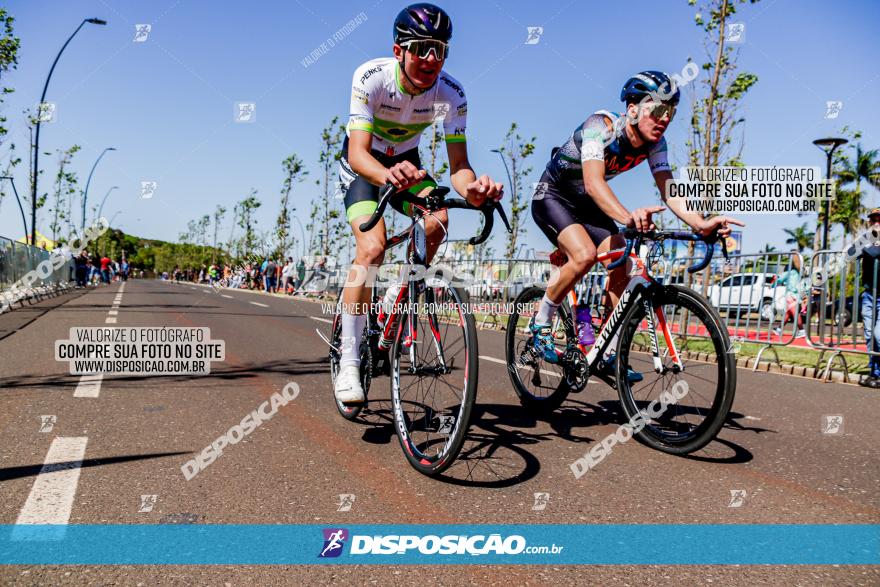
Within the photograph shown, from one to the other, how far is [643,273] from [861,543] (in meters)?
1.84

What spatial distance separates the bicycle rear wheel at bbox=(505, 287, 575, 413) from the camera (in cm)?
442

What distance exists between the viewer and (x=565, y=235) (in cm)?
427

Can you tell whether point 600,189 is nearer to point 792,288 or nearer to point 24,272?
point 792,288

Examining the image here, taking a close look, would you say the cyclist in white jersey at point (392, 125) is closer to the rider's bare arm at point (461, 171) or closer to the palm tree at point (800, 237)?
the rider's bare arm at point (461, 171)

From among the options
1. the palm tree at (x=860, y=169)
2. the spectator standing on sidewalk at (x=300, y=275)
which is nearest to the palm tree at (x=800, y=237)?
the palm tree at (x=860, y=169)

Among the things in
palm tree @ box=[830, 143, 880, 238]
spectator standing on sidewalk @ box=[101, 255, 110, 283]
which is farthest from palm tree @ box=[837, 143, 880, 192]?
spectator standing on sidewalk @ box=[101, 255, 110, 283]

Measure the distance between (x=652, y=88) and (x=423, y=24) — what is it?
1510 mm

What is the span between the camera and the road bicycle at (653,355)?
3.27 meters

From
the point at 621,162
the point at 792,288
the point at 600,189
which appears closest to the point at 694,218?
the point at 600,189

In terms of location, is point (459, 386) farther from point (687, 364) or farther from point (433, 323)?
point (687, 364)

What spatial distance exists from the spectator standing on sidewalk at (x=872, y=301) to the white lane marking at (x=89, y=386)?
310 inches

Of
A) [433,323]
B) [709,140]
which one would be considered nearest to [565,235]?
[433,323]

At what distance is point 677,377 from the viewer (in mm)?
3857

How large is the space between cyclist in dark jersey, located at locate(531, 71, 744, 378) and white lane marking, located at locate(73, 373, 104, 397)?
134 inches
